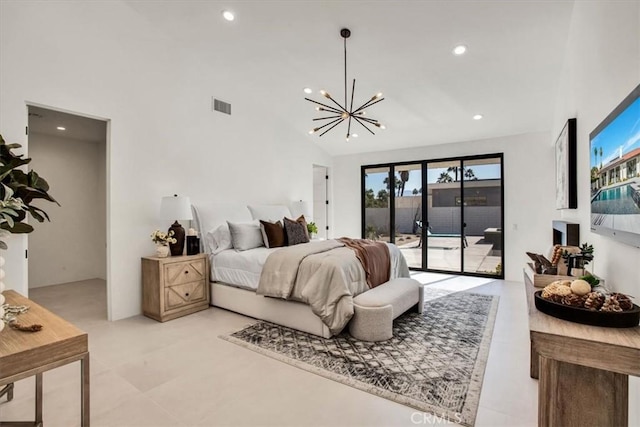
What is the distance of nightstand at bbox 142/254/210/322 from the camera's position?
3779mm

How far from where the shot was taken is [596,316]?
1390 millimetres

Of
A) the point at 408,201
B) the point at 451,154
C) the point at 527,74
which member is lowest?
the point at 408,201

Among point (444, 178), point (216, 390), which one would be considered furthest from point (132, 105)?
point (444, 178)

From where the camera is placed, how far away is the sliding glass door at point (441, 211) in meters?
5.95

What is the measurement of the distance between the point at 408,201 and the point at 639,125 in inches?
A: 217

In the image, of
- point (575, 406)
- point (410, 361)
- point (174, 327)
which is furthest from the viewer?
point (174, 327)

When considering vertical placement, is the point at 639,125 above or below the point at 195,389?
above

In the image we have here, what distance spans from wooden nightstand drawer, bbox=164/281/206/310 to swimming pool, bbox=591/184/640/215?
4123 millimetres

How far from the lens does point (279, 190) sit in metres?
6.14

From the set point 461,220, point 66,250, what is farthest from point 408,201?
point 66,250

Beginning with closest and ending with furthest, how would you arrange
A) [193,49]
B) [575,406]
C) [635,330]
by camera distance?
[635,330] → [575,406] → [193,49]

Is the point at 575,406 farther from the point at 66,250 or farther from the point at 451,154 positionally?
the point at 66,250

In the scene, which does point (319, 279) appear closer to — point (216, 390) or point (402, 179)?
point (216, 390)

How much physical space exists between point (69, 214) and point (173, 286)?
346 centimetres
